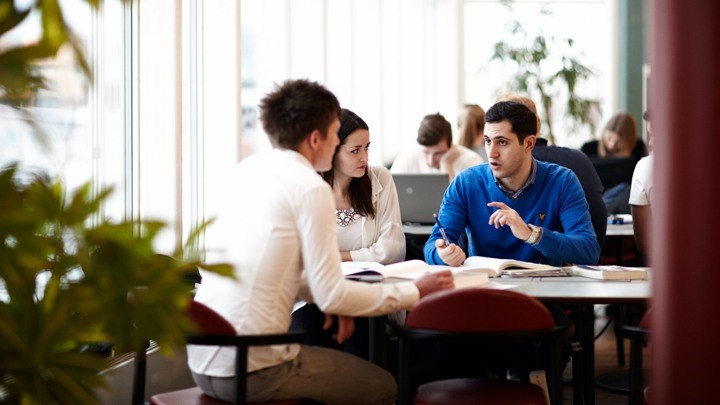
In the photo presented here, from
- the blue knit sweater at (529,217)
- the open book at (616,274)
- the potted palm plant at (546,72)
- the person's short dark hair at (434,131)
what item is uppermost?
the potted palm plant at (546,72)

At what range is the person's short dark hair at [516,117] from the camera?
3.80 metres

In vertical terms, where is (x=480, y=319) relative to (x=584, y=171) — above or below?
below

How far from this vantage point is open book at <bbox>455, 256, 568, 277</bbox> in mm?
3303

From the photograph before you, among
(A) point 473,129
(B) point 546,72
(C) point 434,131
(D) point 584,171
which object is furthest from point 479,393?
(B) point 546,72

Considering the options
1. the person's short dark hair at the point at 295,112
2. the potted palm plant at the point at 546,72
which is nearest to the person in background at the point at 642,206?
the person's short dark hair at the point at 295,112

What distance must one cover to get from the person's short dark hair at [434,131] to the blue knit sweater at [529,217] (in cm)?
257

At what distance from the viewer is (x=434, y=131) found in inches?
257

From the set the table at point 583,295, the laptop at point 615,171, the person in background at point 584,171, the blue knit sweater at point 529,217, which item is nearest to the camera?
the table at point 583,295

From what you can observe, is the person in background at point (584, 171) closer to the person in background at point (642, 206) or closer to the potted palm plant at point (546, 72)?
the person in background at point (642, 206)

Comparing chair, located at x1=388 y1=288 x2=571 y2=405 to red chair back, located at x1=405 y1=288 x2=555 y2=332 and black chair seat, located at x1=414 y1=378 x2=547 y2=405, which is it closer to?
red chair back, located at x1=405 y1=288 x2=555 y2=332

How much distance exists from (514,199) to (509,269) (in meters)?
0.47

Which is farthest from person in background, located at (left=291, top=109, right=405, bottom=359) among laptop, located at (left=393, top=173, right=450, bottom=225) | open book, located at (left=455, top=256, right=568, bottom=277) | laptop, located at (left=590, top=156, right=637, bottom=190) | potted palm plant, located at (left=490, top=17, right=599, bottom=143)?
potted palm plant, located at (left=490, top=17, right=599, bottom=143)

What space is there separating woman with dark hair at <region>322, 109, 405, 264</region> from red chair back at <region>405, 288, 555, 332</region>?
4.40 feet

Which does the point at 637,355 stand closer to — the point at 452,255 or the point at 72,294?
the point at 452,255
